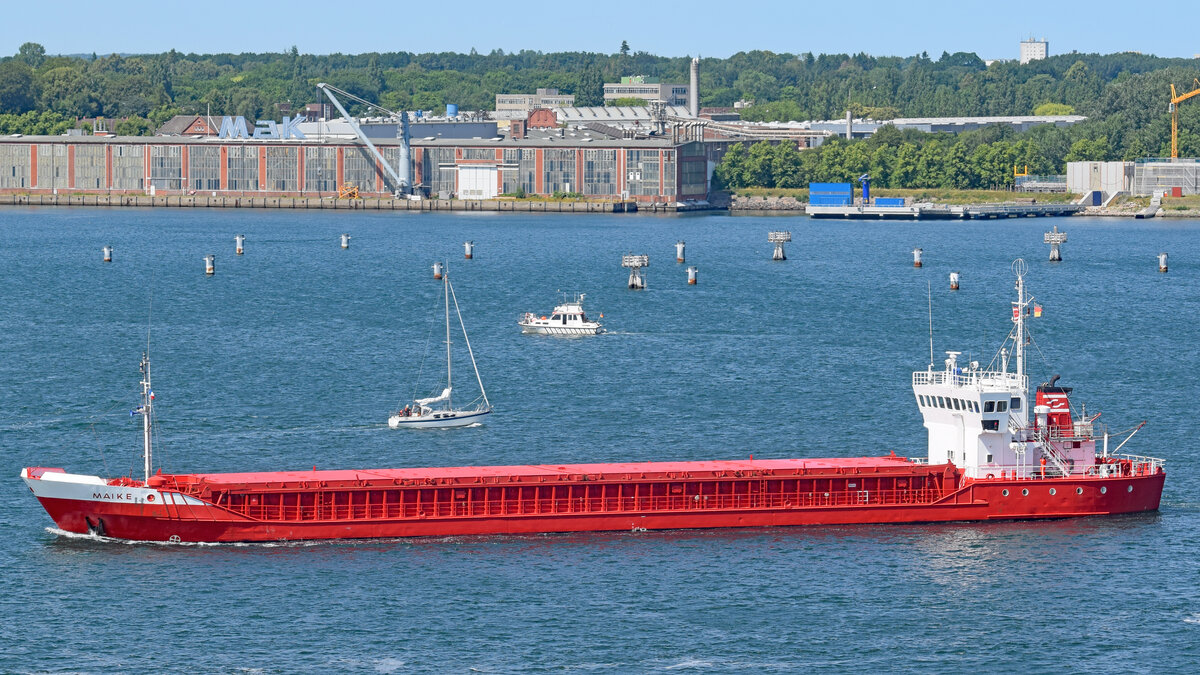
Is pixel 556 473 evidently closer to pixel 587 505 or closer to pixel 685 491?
pixel 587 505

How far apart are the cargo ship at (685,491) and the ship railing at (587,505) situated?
0.12 feet

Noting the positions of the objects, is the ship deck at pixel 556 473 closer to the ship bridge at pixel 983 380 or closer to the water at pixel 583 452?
the water at pixel 583 452

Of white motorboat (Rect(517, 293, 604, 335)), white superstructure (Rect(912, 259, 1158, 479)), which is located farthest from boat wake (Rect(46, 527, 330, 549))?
white motorboat (Rect(517, 293, 604, 335))

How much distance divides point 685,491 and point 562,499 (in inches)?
175

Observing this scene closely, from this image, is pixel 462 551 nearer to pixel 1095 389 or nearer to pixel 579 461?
pixel 579 461

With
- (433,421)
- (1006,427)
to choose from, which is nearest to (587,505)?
(1006,427)

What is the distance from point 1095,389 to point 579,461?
112 ft

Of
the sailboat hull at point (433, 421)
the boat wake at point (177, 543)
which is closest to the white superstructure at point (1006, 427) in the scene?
the boat wake at point (177, 543)

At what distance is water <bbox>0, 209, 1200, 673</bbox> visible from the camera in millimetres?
53812

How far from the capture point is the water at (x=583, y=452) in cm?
5381

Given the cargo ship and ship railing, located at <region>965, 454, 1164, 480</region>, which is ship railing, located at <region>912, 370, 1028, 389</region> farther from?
ship railing, located at <region>965, 454, 1164, 480</region>

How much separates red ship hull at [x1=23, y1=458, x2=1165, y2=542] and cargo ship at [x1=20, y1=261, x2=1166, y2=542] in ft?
0.16

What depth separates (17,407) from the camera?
3501 inches

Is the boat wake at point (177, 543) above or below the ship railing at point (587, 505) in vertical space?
below
